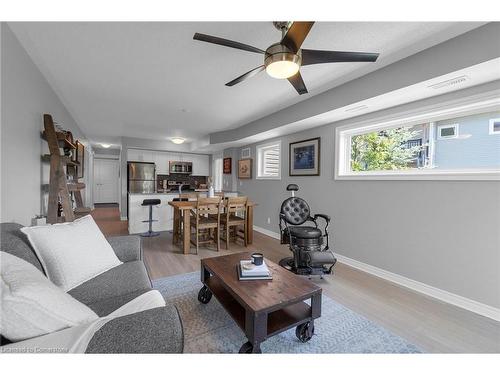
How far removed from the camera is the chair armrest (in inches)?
74.2

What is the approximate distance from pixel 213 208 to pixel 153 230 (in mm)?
1950

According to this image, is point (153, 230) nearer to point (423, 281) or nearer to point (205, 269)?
point (205, 269)

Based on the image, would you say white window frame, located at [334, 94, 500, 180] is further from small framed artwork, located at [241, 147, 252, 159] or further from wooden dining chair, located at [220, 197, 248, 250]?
small framed artwork, located at [241, 147, 252, 159]

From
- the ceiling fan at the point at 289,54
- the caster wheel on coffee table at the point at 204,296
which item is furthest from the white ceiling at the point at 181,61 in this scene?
the caster wheel on coffee table at the point at 204,296

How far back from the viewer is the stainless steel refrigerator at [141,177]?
20.5 feet

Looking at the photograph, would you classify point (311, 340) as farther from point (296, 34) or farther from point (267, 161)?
point (267, 161)

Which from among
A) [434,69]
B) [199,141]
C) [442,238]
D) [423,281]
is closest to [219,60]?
[434,69]

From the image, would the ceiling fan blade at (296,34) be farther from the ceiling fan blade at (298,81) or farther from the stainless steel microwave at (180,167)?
the stainless steel microwave at (180,167)

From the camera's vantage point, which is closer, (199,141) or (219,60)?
(219,60)

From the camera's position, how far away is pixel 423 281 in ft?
7.61

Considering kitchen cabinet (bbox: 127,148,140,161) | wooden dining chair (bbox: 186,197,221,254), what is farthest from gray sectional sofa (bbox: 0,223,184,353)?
kitchen cabinet (bbox: 127,148,140,161)

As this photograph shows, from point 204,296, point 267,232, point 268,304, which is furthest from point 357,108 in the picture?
point 267,232

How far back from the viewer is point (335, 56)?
5.10 ft

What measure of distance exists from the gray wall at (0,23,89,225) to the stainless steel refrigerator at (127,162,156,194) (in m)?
3.89
